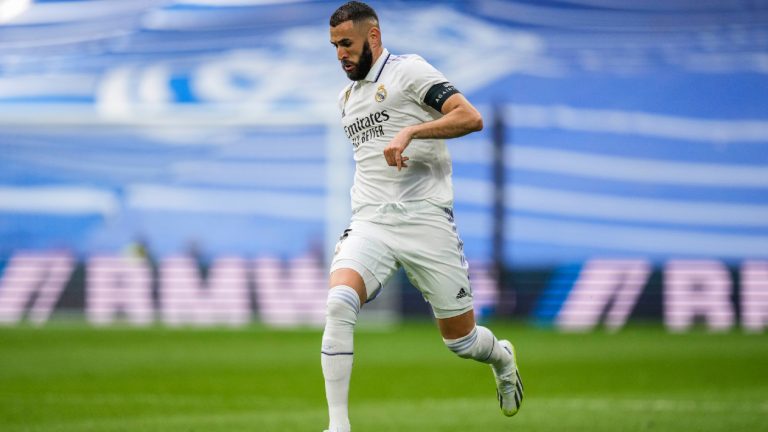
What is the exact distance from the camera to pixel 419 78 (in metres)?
6.63

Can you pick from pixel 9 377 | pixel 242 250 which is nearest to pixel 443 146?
pixel 9 377

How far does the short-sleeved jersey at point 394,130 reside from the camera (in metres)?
6.70

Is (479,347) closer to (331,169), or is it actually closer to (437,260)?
(437,260)

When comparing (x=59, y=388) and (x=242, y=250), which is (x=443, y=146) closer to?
(x=59, y=388)

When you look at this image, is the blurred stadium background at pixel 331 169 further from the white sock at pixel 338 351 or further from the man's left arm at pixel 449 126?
the man's left arm at pixel 449 126

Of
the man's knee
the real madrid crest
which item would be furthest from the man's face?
the man's knee

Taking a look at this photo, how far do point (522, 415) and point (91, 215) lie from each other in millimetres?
14700

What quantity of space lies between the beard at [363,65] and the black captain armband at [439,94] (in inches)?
15.2

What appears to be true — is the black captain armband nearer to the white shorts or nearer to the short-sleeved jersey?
the short-sleeved jersey

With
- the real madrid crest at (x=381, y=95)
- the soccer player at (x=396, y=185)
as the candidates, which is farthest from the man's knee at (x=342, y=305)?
the real madrid crest at (x=381, y=95)

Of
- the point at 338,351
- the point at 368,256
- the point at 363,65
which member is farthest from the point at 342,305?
the point at 363,65

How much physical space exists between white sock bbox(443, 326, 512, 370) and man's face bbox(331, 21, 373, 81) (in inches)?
60.6

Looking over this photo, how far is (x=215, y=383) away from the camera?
446 inches

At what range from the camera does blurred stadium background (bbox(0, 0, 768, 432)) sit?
1931cm
